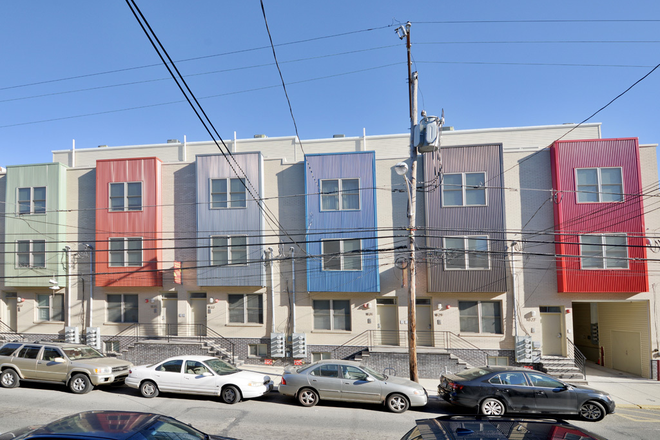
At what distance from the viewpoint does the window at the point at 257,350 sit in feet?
64.7

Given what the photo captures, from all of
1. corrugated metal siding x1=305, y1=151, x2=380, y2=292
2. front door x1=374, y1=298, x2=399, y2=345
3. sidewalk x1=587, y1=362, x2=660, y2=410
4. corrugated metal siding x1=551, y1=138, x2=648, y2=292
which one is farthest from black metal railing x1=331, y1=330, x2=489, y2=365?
corrugated metal siding x1=551, y1=138, x2=648, y2=292

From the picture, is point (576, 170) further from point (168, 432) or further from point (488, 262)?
point (168, 432)

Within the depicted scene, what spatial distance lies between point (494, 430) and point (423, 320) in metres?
13.7

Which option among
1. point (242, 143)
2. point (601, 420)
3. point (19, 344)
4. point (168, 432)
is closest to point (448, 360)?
point (601, 420)

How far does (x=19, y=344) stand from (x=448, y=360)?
1521 centimetres

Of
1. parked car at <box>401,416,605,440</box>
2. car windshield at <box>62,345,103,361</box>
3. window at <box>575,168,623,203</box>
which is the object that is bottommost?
car windshield at <box>62,345,103,361</box>

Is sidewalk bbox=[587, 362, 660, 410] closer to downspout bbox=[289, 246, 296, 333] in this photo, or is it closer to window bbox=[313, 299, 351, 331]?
window bbox=[313, 299, 351, 331]

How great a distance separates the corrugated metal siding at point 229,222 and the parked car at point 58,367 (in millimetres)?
6346

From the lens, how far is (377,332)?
1923cm

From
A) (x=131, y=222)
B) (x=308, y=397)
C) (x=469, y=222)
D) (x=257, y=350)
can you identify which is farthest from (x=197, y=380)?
(x=469, y=222)

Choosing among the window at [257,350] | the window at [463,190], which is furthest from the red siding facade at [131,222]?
the window at [463,190]

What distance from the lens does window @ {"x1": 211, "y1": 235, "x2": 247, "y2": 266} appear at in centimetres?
1989

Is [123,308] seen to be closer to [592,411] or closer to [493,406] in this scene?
[493,406]

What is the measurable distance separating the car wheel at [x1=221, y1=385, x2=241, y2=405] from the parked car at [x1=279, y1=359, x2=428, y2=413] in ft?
3.99
